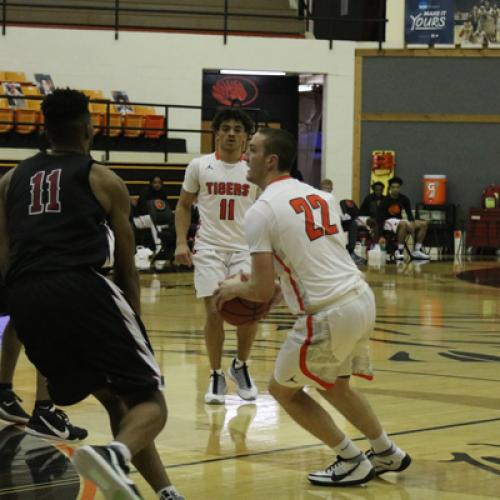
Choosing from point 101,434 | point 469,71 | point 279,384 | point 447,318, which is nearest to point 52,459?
point 101,434

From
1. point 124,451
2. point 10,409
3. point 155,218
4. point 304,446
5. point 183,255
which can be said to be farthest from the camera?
point 155,218

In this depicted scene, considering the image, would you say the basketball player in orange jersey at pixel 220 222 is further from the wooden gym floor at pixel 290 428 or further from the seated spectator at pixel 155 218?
the seated spectator at pixel 155 218

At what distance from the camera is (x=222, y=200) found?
6.88 meters

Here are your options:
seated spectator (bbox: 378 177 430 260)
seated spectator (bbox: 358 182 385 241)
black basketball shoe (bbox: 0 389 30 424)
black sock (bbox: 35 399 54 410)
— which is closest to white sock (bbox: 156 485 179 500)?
black sock (bbox: 35 399 54 410)

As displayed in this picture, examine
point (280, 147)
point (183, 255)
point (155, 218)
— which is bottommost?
point (155, 218)

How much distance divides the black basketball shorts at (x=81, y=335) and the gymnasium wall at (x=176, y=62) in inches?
660

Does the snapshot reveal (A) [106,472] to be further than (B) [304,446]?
No

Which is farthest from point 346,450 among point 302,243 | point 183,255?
point 183,255

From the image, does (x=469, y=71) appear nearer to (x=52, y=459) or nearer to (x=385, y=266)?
(x=385, y=266)

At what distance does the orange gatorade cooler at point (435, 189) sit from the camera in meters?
21.8

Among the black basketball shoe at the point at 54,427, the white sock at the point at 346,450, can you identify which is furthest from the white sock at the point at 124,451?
the black basketball shoe at the point at 54,427

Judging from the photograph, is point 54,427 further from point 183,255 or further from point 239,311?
point 183,255

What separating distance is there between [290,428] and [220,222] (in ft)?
5.19

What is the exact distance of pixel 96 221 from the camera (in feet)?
12.8
